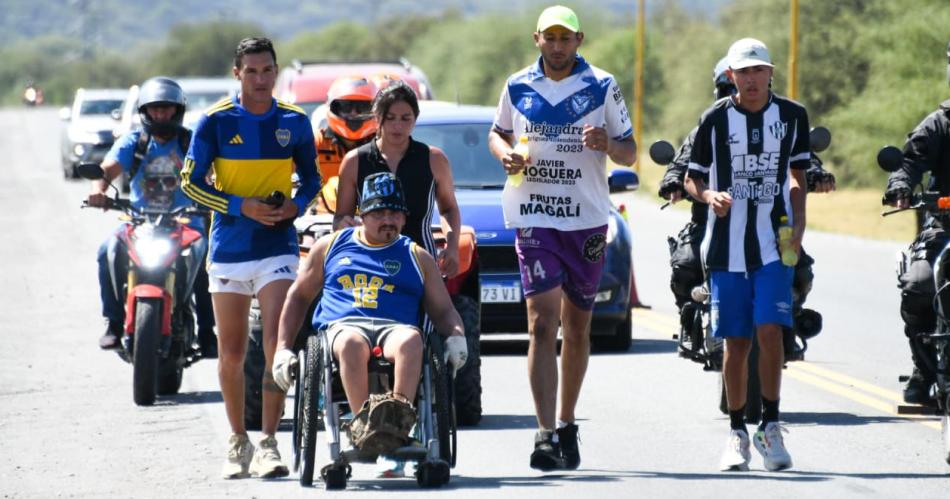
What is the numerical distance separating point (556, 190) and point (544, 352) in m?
0.78

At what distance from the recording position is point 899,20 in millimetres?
40531

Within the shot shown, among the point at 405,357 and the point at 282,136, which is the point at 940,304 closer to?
the point at 405,357

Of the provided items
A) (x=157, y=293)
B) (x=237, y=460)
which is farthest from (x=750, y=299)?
(x=157, y=293)

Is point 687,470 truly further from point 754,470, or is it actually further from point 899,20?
point 899,20

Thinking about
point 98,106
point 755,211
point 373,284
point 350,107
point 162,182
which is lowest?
point 373,284

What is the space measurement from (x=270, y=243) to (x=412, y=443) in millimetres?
1374

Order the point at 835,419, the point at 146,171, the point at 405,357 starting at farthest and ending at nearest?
the point at 146,171 < the point at 835,419 < the point at 405,357

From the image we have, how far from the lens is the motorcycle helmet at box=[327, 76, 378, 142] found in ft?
38.0

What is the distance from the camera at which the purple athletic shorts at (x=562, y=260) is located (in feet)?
32.1

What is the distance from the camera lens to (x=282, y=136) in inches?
382

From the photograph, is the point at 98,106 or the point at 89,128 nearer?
the point at 89,128

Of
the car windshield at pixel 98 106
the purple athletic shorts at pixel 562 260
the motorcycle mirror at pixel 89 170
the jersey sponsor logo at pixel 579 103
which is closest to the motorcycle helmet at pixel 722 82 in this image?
the jersey sponsor logo at pixel 579 103

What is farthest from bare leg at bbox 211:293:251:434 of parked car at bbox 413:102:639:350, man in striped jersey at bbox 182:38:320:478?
parked car at bbox 413:102:639:350

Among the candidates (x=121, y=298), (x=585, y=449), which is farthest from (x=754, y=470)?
(x=121, y=298)
